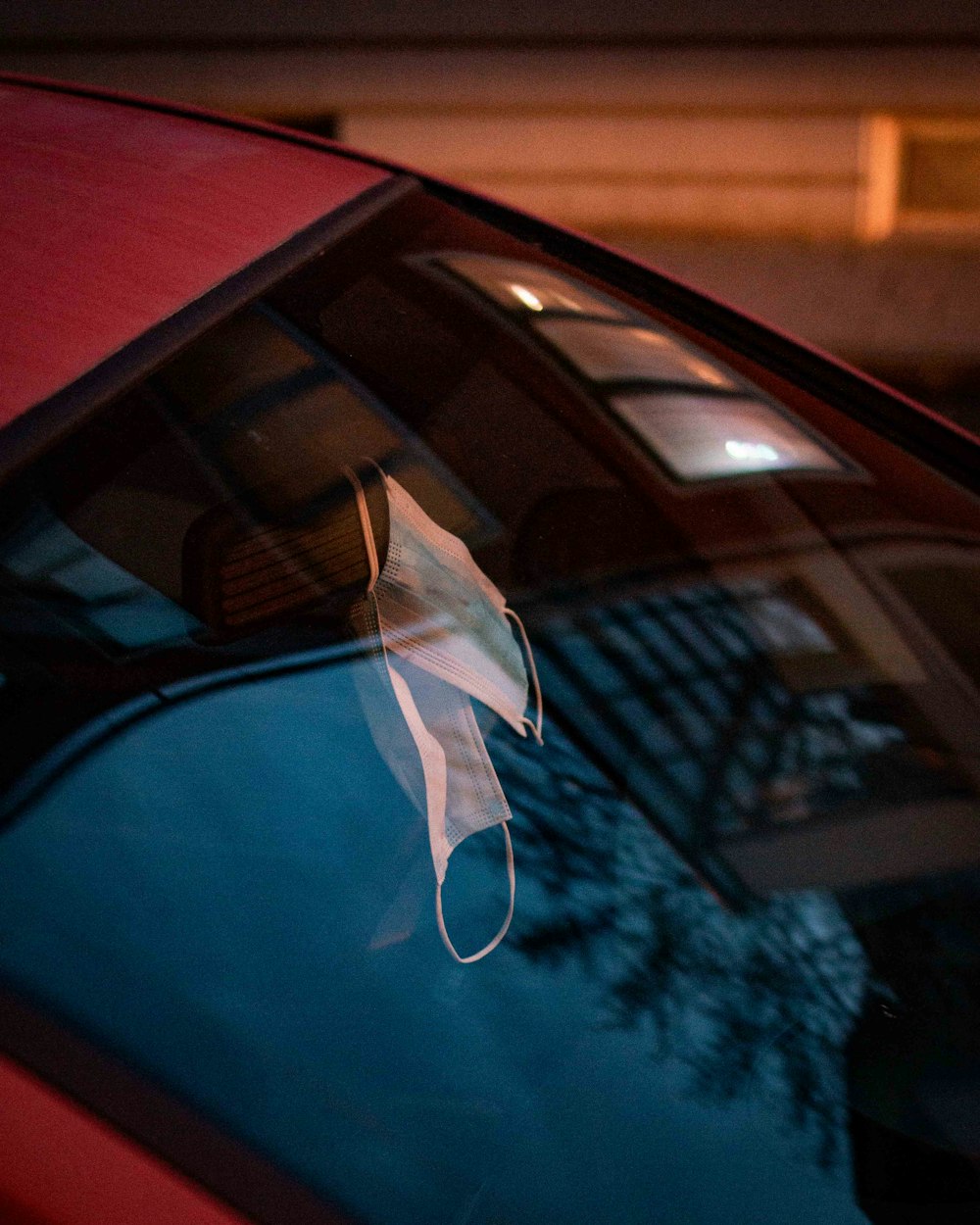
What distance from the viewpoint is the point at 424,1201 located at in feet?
2.62

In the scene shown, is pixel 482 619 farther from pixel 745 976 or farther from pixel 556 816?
pixel 745 976

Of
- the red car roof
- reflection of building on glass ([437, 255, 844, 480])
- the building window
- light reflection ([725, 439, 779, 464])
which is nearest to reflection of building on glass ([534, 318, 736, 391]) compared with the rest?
reflection of building on glass ([437, 255, 844, 480])

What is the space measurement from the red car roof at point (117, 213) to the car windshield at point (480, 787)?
0.24 feet

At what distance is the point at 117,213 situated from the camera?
133 centimetres

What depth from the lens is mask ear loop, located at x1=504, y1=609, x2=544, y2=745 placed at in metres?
1.12

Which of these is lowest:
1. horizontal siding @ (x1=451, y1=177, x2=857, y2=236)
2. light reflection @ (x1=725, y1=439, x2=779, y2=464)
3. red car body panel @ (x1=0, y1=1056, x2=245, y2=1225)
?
red car body panel @ (x1=0, y1=1056, x2=245, y2=1225)

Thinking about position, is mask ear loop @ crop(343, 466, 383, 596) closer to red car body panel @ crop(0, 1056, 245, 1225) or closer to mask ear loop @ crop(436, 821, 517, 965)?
mask ear loop @ crop(436, 821, 517, 965)

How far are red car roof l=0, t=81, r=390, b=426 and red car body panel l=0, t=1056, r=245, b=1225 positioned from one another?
547 millimetres

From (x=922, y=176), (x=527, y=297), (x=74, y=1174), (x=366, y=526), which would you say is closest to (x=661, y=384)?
(x=527, y=297)

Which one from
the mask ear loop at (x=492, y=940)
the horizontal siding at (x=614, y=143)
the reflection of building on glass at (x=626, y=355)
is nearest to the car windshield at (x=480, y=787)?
the mask ear loop at (x=492, y=940)

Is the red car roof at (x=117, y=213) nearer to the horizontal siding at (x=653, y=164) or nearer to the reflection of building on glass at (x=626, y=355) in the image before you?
the reflection of building on glass at (x=626, y=355)

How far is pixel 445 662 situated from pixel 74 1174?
55cm

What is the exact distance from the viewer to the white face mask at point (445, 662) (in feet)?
3.35

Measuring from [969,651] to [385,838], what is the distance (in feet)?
2.42
